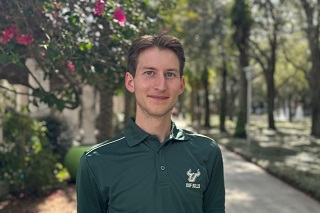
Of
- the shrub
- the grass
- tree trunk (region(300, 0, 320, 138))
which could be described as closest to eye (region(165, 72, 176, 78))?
the grass

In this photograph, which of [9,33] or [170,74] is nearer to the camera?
[170,74]

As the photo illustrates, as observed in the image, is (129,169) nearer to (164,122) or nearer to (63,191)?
(164,122)

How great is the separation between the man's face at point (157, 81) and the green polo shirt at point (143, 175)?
0.49 feet

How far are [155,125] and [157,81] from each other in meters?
0.24

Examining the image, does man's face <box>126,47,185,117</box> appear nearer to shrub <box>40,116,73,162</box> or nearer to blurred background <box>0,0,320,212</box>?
blurred background <box>0,0,320,212</box>

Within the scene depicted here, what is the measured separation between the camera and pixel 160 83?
7.43 feet

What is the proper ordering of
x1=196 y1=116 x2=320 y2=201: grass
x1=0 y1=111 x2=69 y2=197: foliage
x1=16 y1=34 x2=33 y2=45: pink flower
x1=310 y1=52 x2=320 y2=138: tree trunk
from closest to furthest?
1. x1=16 y1=34 x2=33 y2=45: pink flower
2. x1=0 y1=111 x2=69 y2=197: foliage
3. x1=196 y1=116 x2=320 y2=201: grass
4. x1=310 y1=52 x2=320 y2=138: tree trunk

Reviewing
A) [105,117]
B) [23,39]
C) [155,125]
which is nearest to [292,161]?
[105,117]

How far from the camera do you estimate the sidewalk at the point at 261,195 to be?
8719 mm

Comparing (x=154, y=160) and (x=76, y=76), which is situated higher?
(x=76, y=76)

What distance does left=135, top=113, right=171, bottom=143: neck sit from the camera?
7.66 feet

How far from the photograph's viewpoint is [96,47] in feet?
18.1

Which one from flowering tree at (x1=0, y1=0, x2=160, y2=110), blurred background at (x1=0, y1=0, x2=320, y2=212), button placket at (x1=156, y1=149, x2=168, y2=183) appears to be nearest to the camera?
button placket at (x1=156, y1=149, x2=168, y2=183)

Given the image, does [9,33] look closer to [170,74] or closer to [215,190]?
[170,74]
